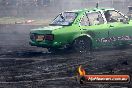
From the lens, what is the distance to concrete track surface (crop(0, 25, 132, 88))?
27.1ft

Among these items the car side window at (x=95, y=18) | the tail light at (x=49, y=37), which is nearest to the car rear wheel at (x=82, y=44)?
the car side window at (x=95, y=18)

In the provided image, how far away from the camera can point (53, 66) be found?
33.8ft

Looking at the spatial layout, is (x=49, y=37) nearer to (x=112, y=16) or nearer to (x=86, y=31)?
(x=86, y=31)

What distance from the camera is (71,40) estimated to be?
1219 cm

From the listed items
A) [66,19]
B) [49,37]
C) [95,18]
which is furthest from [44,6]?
[49,37]

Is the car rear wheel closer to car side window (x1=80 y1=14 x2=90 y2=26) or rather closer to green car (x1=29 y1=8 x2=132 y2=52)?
green car (x1=29 y1=8 x2=132 y2=52)

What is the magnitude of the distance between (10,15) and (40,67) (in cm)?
2397

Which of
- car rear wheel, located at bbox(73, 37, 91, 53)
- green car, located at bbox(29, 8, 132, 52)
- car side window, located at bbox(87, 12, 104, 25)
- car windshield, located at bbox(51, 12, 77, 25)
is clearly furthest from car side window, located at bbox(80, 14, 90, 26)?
car rear wheel, located at bbox(73, 37, 91, 53)

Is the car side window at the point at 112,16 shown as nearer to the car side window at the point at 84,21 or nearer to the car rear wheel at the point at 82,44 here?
the car side window at the point at 84,21

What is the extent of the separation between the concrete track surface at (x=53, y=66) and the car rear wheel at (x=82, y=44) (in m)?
0.24

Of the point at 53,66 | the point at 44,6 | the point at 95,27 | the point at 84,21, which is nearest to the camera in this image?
the point at 53,66

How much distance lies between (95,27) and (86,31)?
14.4 inches

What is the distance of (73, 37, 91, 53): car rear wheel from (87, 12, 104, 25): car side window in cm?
67

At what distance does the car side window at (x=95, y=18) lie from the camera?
12.7m
